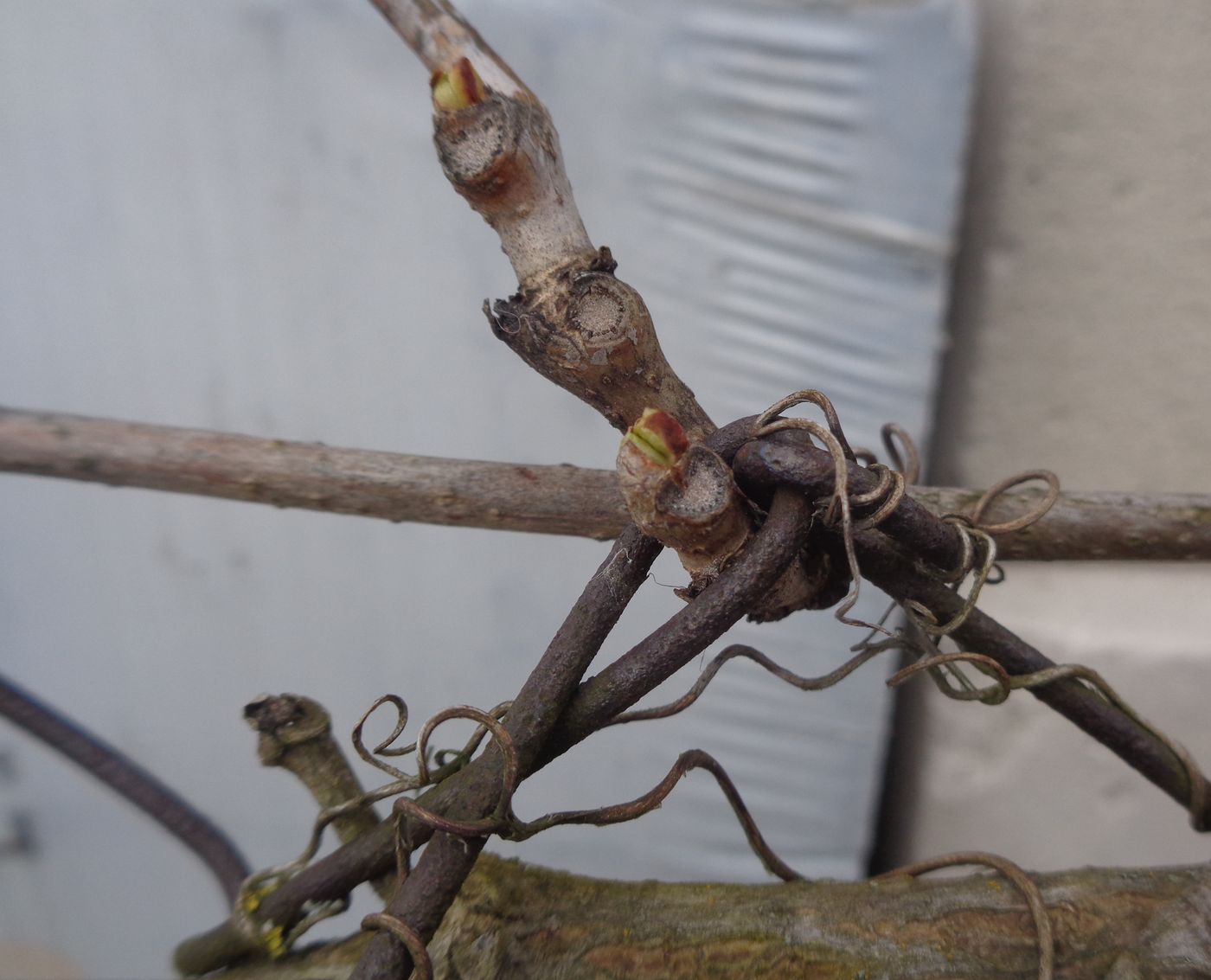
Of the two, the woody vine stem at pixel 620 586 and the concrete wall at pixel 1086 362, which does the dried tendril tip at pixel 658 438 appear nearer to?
the woody vine stem at pixel 620 586

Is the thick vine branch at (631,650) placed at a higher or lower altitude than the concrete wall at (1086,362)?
lower

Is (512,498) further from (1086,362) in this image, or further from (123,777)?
(1086,362)

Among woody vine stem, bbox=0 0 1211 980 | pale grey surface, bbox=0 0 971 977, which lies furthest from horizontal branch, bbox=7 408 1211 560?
pale grey surface, bbox=0 0 971 977

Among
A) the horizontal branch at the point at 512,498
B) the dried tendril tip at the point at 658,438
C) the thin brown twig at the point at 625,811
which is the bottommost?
the thin brown twig at the point at 625,811

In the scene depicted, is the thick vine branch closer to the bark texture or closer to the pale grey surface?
the bark texture

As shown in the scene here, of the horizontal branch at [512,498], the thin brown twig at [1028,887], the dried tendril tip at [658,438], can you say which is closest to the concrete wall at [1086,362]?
the horizontal branch at [512,498]

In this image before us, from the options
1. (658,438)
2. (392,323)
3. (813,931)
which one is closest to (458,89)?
(658,438)

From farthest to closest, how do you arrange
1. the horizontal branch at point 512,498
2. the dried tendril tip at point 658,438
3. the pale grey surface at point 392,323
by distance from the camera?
1. the pale grey surface at point 392,323
2. the horizontal branch at point 512,498
3. the dried tendril tip at point 658,438
